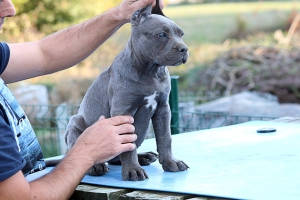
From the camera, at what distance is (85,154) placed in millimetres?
2541

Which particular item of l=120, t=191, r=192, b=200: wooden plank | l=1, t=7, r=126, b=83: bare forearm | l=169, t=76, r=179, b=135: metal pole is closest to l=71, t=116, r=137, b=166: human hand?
l=120, t=191, r=192, b=200: wooden plank

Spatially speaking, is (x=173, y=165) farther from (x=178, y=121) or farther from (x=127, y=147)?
(x=178, y=121)

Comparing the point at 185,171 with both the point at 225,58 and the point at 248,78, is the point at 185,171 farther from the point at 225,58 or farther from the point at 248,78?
the point at 225,58

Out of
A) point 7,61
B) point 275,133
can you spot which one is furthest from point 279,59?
point 7,61

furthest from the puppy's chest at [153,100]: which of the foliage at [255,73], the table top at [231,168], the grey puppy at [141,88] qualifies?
the foliage at [255,73]

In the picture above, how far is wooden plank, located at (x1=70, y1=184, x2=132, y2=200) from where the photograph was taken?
249cm

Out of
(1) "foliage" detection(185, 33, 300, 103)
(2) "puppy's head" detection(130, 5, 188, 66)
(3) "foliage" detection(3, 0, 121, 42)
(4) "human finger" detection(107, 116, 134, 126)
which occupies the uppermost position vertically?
(3) "foliage" detection(3, 0, 121, 42)

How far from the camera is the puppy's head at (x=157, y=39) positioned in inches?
97.7

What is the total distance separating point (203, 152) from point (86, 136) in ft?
2.92

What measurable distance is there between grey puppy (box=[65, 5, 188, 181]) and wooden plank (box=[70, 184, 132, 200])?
14cm

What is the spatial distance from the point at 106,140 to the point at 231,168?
2.17 ft

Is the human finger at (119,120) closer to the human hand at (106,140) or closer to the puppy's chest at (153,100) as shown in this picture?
the human hand at (106,140)

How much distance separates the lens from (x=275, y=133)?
3713 mm

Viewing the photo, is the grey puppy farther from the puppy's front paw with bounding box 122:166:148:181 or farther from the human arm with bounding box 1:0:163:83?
the human arm with bounding box 1:0:163:83
